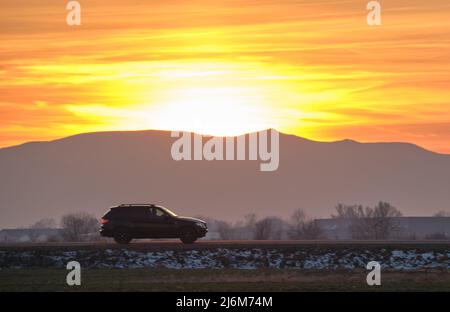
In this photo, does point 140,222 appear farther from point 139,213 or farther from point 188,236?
point 188,236

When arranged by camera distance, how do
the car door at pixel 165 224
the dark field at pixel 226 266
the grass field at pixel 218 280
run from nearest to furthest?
the grass field at pixel 218 280 → the dark field at pixel 226 266 → the car door at pixel 165 224

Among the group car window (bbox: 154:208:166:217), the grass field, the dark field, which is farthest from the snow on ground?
car window (bbox: 154:208:166:217)

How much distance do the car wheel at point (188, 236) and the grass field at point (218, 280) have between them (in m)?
6.00

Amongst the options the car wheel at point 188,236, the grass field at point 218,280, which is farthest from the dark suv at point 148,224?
the grass field at point 218,280

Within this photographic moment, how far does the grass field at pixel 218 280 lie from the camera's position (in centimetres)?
4553

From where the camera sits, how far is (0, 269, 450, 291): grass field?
4553 cm

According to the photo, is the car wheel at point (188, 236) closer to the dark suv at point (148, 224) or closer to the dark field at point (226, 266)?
the dark suv at point (148, 224)

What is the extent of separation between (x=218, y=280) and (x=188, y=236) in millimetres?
9879

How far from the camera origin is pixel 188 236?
58.7 metres
